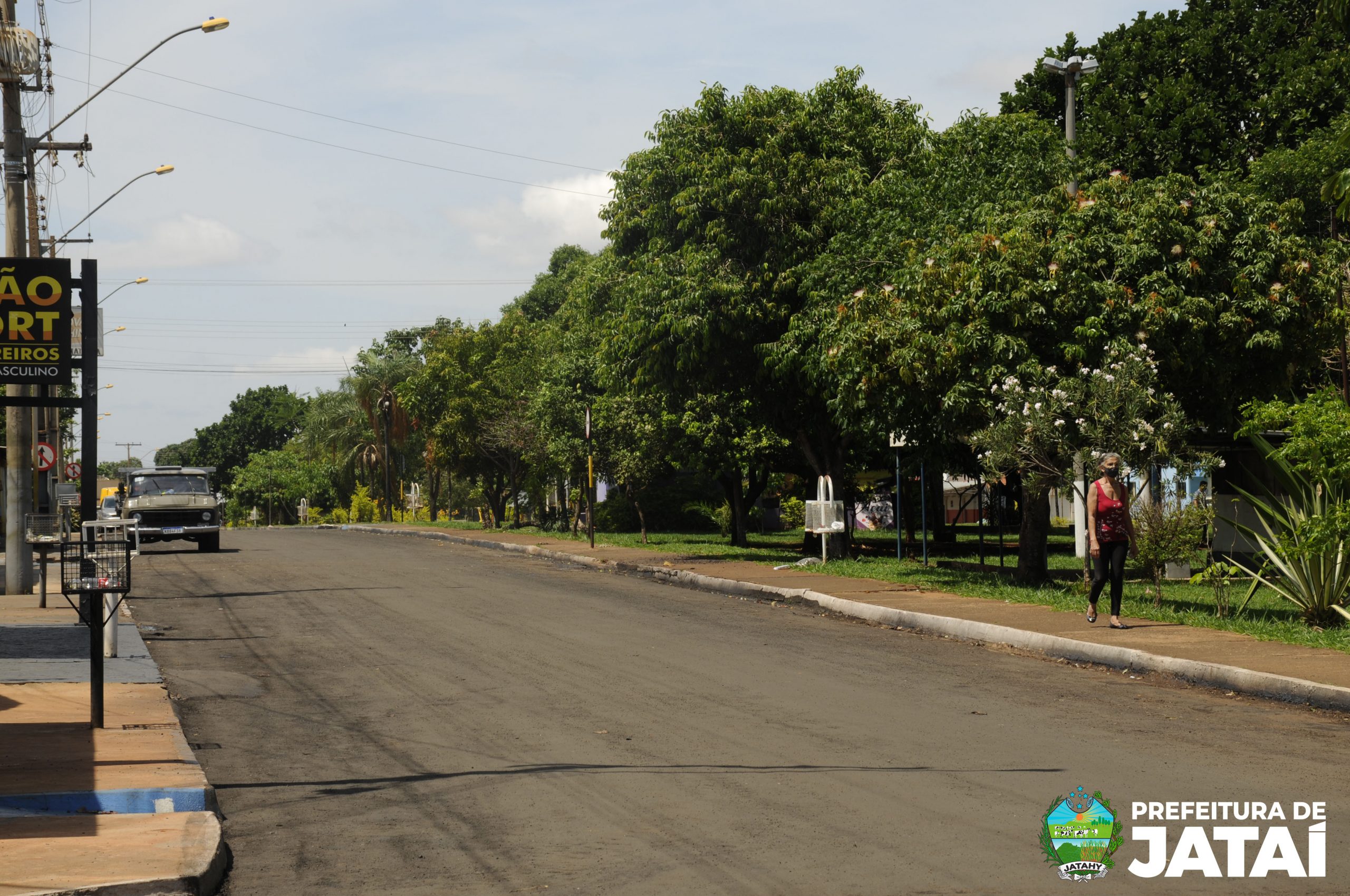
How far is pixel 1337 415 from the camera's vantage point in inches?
540

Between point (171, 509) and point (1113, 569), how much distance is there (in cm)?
2400

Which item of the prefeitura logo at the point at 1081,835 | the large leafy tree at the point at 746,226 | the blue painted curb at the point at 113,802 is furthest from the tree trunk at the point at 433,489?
the prefeitura logo at the point at 1081,835

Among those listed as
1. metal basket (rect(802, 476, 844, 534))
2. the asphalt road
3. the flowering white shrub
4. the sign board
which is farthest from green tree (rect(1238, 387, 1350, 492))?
the sign board

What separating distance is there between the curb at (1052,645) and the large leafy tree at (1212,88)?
1630cm

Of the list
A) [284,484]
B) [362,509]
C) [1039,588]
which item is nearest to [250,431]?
[284,484]

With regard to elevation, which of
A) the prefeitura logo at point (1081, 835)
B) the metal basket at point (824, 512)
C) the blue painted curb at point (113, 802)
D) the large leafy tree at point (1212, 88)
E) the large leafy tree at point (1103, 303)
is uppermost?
the large leafy tree at point (1212, 88)

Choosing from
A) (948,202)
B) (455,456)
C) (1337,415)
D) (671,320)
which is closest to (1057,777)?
(1337,415)

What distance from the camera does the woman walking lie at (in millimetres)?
13578

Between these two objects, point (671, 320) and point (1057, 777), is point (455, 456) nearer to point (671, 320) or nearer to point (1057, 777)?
point (671, 320)

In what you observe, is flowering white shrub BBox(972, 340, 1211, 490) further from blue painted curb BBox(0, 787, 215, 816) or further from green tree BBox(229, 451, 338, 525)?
green tree BBox(229, 451, 338, 525)

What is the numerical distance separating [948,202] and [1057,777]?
49.3 ft

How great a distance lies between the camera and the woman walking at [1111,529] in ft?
44.5

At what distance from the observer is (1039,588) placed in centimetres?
1880

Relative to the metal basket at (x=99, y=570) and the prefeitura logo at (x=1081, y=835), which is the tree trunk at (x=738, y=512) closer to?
the metal basket at (x=99, y=570)
